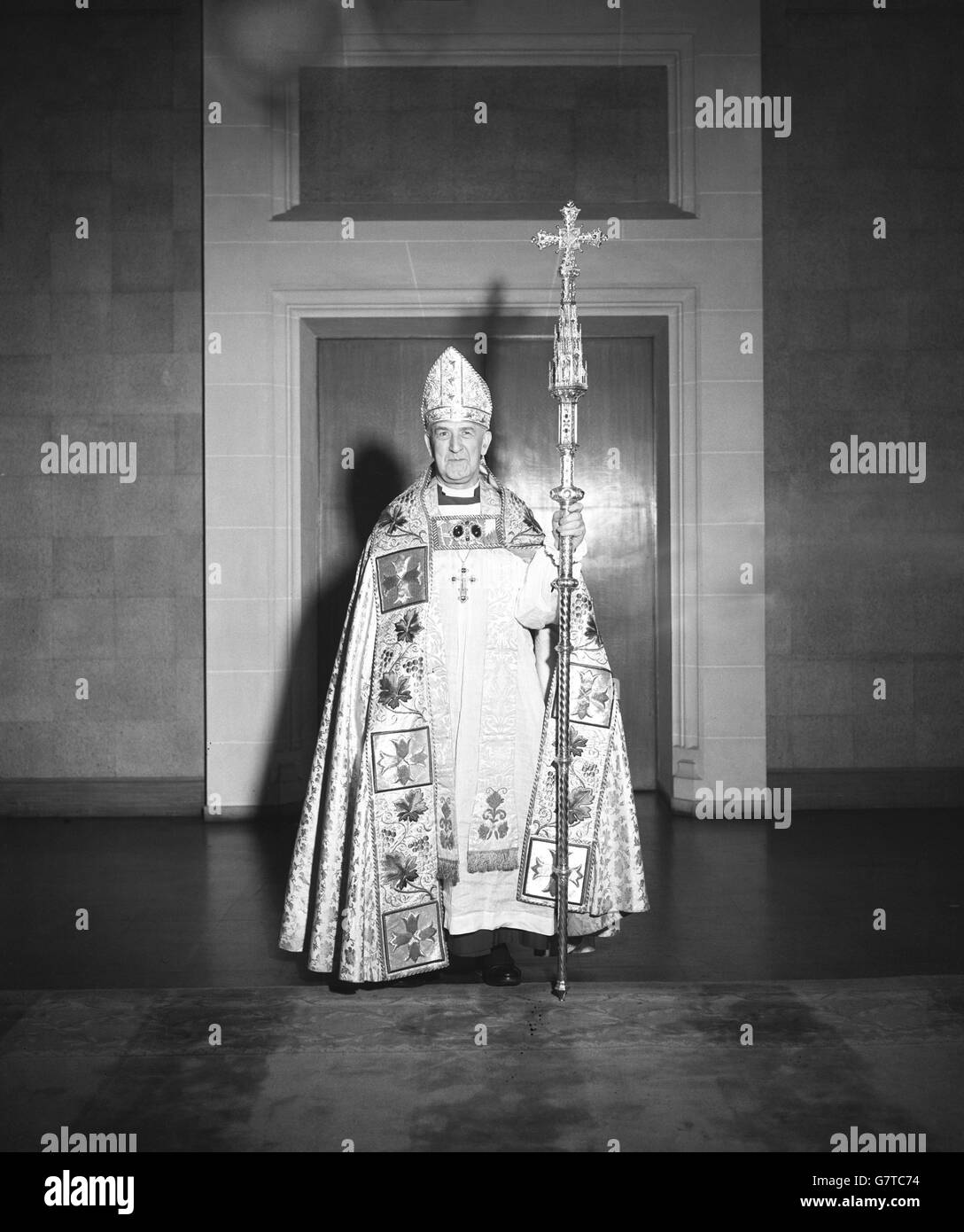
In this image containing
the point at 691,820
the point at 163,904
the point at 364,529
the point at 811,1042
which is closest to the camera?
the point at 811,1042

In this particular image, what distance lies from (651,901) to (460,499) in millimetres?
1911

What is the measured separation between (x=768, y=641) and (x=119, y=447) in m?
3.89

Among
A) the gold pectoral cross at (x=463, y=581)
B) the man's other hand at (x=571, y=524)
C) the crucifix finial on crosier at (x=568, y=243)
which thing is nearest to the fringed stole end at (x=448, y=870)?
the gold pectoral cross at (x=463, y=581)

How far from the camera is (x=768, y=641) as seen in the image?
670 cm

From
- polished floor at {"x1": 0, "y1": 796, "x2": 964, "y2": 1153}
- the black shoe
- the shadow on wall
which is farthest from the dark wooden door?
the black shoe

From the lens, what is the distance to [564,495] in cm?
338

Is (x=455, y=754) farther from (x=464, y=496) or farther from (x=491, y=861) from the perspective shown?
(x=464, y=496)

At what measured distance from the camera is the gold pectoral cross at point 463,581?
12.4 feet

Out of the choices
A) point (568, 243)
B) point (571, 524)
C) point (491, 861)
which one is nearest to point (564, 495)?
point (571, 524)

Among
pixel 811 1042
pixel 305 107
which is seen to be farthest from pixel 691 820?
pixel 305 107

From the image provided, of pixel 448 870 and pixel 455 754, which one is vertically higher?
pixel 455 754

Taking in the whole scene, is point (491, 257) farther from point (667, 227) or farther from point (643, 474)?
point (643, 474)

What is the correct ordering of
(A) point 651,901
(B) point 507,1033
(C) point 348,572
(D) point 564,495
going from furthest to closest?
(C) point 348,572 → (A) point 651,901 → (D) point 564,495 → (B) point 507,1033

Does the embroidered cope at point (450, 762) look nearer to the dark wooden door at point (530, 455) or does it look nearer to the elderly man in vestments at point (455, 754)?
the elderly man in vestments at point (455, 754)
